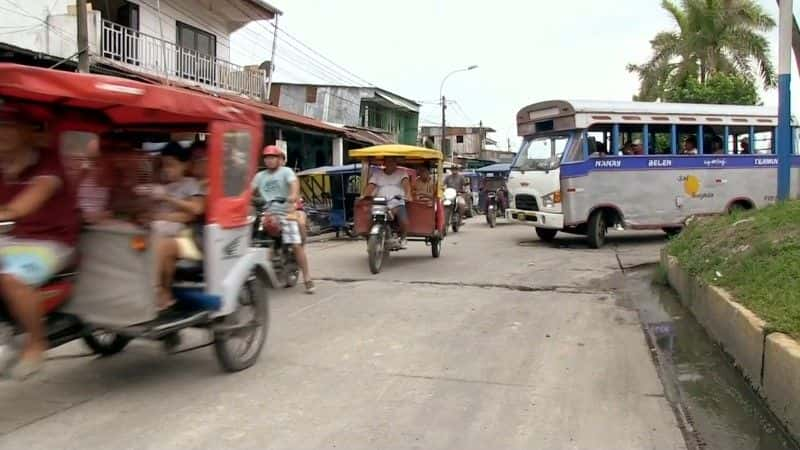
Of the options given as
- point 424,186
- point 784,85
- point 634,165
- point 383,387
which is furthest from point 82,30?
point 784,85

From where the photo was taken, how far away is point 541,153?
560 inches

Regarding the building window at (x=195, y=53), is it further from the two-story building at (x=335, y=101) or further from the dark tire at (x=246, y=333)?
the dark tire at (x=246, y=333)

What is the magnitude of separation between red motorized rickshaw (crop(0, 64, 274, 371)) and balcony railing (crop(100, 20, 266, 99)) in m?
11.8

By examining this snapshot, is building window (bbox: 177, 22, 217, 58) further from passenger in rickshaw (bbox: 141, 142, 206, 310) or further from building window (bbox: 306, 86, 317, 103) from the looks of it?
passenger in rickshaw (bbox: 141, 142, 206, 310)

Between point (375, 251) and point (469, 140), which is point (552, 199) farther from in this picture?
point (469, 140)

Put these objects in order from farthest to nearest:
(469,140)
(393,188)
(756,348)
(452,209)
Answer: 1. (469,140)
2. (452,209)
3. (393,188)
4. (756,348)

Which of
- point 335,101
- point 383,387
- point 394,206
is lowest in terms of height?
point 383,387

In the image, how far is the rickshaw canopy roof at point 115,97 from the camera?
3740mm

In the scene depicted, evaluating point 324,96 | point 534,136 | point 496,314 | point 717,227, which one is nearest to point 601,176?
point 534,136

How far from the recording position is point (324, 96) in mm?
31766

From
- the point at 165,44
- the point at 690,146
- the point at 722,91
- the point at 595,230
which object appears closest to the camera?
the point at 595,230

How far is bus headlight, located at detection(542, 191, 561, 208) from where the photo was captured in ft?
44.6

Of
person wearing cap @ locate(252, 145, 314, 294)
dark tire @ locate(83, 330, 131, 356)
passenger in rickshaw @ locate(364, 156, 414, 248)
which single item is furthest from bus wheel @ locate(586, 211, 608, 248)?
dark tire @ locate(83, 330, 131, 356)

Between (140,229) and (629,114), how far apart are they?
1177 centimetres
